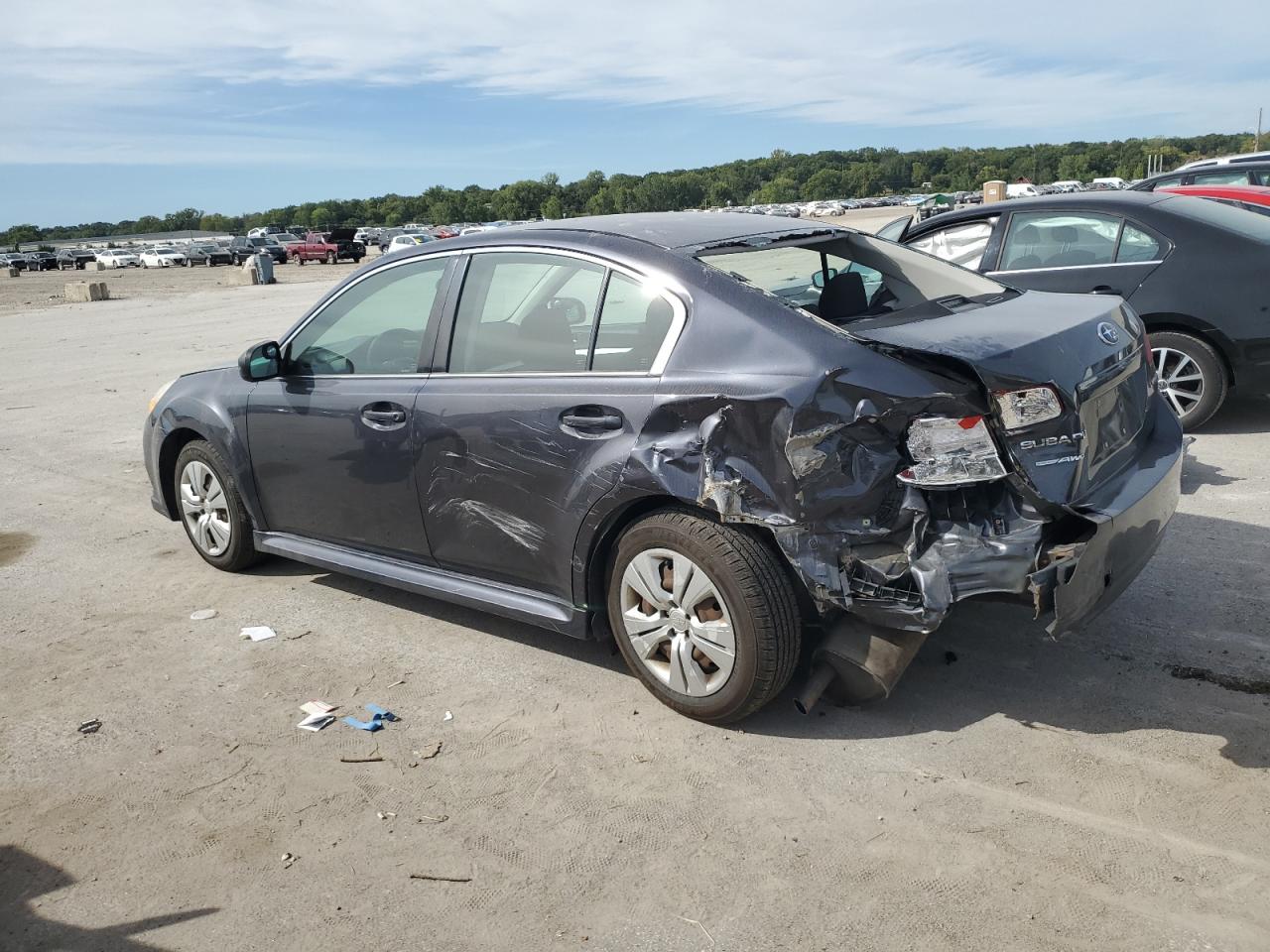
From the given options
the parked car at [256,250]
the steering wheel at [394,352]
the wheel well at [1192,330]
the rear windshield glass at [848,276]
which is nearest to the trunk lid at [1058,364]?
the rear windshield glass at [848,276]

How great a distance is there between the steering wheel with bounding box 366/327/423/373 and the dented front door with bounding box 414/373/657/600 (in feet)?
0.74

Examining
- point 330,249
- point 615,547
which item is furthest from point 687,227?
point 330,249

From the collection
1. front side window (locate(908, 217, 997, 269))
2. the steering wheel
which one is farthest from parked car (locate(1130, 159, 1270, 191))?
the steering wheel

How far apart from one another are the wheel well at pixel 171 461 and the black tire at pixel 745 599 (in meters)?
3.27

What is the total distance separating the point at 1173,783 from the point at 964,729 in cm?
67

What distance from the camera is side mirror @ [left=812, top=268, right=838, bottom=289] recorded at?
4379 millimetres

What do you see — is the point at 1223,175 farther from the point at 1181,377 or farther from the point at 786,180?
the point at 786,180

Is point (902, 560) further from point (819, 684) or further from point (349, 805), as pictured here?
point (349, 805)

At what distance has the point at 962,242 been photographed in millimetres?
8281

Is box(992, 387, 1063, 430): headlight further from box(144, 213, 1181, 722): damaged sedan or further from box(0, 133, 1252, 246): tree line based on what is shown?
box(0, 133, 1252, 246): tree line

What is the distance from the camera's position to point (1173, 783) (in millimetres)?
3355

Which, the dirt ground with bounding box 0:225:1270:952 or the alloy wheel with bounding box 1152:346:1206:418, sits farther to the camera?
the alloy wheel with bounding box 1152:346:1206:418

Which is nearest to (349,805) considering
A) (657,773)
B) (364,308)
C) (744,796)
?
(657,773)

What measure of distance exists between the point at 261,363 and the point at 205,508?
115 cm
